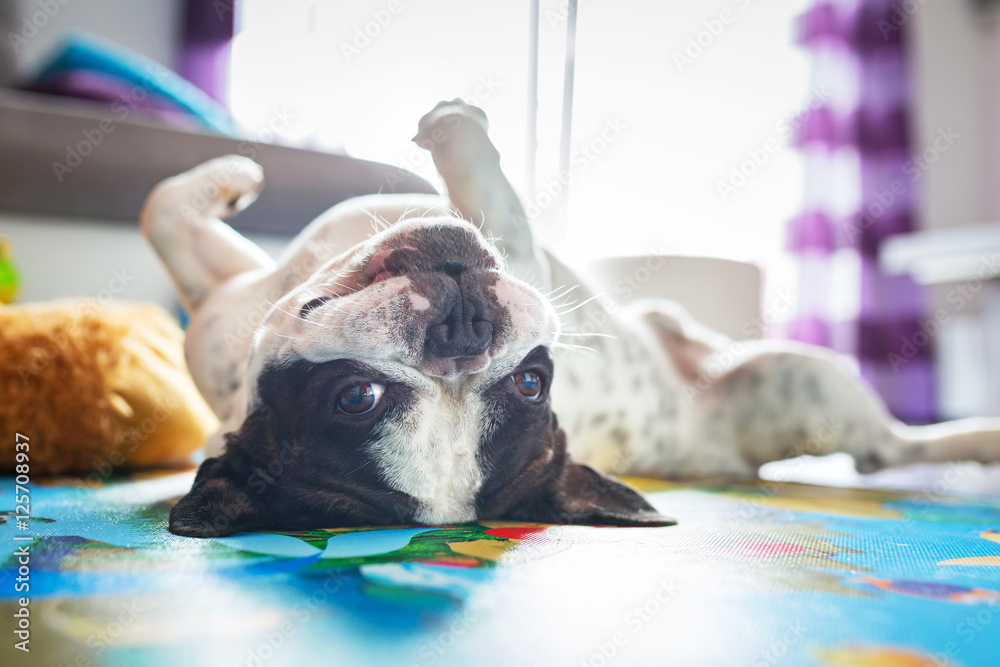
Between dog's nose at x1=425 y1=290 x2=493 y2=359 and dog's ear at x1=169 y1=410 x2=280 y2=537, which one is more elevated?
dog's nose at x1=425 y1=290 x2=493 y2=359

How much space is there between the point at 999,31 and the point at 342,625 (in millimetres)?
7135

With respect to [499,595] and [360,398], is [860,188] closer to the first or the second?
[360,398]

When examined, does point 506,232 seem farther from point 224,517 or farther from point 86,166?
point 86,166

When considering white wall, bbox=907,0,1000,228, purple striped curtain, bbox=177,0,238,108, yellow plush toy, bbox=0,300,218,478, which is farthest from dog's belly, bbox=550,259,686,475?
purple striped curtain, bbox=177,0,238,108

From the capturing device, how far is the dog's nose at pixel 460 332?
1069 mm

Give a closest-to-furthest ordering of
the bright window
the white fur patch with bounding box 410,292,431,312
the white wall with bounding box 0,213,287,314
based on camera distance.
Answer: the white fur patch with bounding box 410,292,431,312, the white wall with bounding box 0,213,287,314, the bright window

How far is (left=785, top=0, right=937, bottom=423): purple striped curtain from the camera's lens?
5598mm

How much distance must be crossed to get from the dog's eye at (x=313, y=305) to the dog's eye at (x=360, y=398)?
6.2 inches

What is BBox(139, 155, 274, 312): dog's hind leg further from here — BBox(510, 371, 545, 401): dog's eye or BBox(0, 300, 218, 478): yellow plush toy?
BBox(510, 371, 545, 401): dog's eye

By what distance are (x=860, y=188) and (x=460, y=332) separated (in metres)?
5.60

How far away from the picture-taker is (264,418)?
1.15 meters

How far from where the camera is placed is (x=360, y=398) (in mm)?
1088

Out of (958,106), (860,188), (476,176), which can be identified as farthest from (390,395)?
(958,106)

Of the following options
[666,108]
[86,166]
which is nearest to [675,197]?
[666,108]
